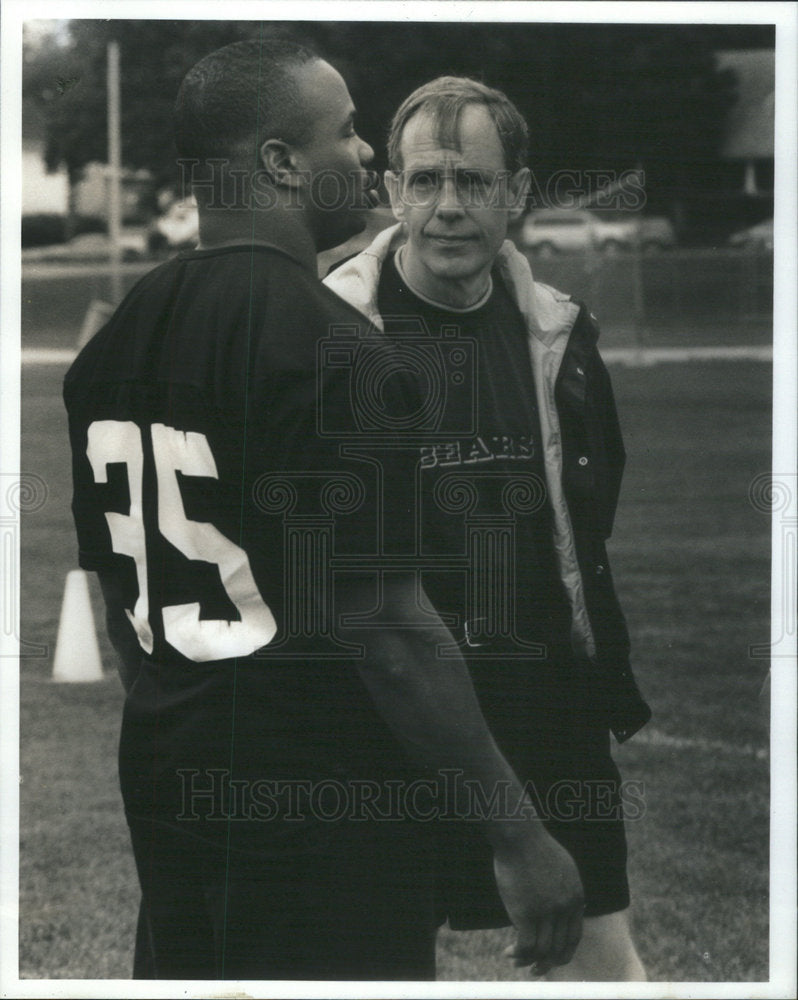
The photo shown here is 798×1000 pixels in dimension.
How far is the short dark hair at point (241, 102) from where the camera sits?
112 inches

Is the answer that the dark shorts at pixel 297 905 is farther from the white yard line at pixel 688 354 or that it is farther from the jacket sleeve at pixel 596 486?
the white yard line at pixel 688 354

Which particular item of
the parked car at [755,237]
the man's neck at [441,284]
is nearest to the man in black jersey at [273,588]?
the man's neck at [441,284]

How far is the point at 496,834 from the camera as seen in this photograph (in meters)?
2.93

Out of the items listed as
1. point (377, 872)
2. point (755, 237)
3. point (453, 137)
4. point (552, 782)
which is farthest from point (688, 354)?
point (377, 872)

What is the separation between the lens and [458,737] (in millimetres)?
2854

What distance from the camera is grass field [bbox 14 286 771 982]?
3041mm

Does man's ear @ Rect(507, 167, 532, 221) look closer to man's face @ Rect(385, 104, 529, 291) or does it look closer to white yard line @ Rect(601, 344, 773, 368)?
man's face @ Rect(385, 104, 529, 291)

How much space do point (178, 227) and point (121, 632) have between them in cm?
75

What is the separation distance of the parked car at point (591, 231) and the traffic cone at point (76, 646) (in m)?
1.57

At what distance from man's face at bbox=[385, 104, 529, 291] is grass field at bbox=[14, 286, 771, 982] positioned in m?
0.38

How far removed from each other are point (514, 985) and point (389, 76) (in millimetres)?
1692

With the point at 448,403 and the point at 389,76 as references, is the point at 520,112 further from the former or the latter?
the point at 448,403

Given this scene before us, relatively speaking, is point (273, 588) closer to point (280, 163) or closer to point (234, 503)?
point (234, 503)

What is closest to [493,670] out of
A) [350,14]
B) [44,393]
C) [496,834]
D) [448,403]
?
[496,834]
